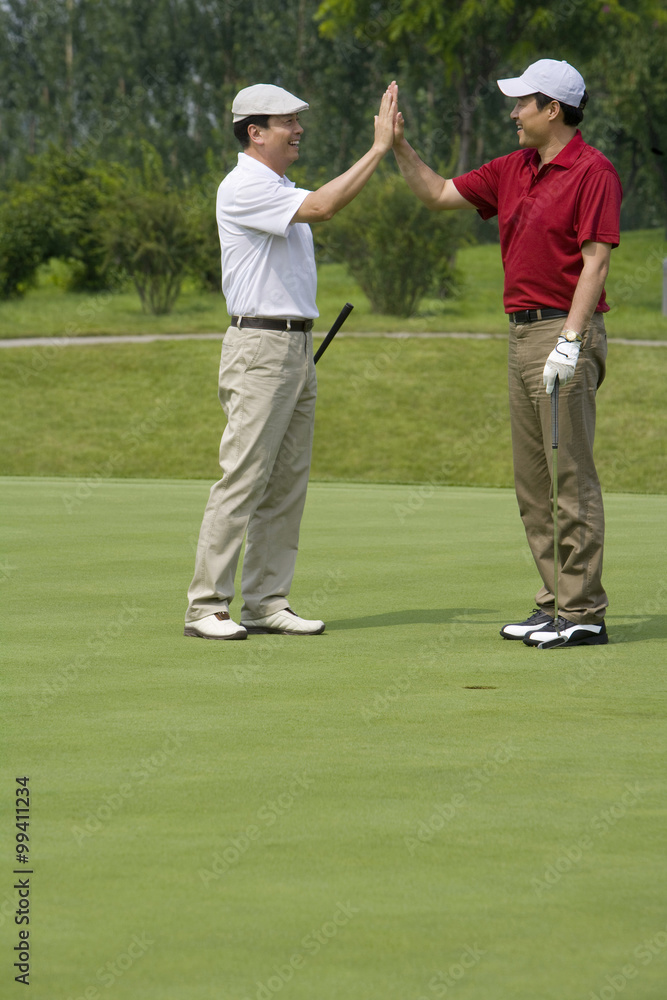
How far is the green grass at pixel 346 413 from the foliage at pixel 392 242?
4106mm

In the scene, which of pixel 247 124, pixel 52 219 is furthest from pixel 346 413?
pixel 52 219

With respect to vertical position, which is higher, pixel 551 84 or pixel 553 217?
pixel 551 84

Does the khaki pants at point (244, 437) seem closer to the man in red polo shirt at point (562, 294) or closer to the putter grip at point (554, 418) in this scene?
the man in red polo shirt at point (562, 294)

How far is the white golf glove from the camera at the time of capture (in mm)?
5102

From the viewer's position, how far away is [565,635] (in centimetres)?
525

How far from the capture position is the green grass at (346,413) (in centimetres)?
1596

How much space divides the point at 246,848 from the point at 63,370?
16823mm

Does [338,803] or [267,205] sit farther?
[267,205]

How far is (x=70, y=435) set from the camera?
16953mm

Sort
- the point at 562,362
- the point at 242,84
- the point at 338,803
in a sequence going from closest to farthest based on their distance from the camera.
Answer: the point at 338,803 < the point at 562,362 < the point at 242,84

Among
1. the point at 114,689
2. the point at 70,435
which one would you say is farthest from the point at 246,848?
the point at 70,435

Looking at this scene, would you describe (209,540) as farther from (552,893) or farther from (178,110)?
(178,110)

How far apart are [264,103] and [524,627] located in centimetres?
222

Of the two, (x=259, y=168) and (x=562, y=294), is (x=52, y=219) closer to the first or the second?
(x=259, y=168)
